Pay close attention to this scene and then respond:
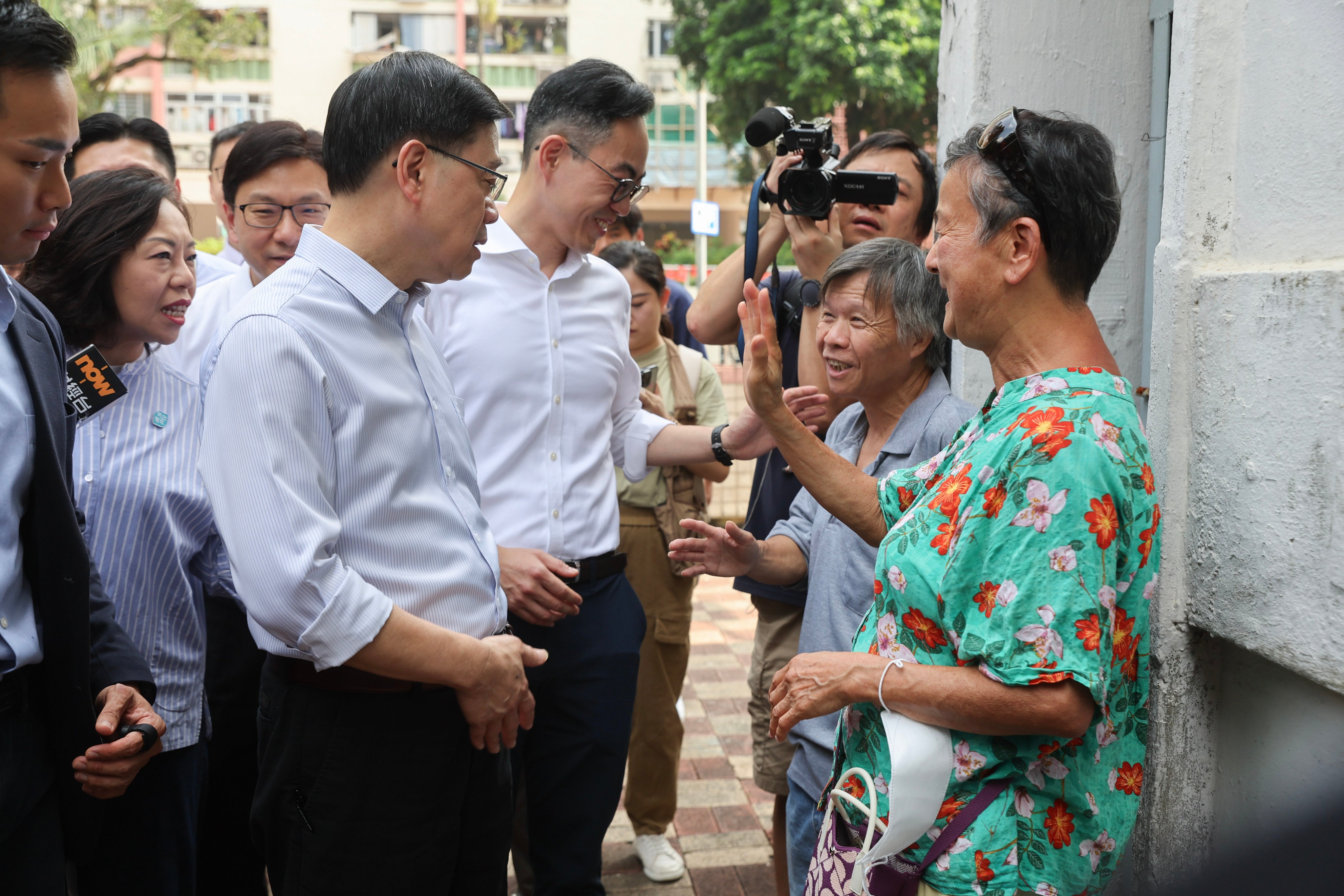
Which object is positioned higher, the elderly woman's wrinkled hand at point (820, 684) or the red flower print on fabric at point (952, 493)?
the red flower print on fabric at point (952, 493)

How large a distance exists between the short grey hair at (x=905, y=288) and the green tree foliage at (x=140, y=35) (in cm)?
1935

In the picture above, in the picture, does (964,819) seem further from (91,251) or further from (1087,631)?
(91,251)

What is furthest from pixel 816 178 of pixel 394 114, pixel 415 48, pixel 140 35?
pixel 415 48

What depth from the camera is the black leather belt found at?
2.52 metres

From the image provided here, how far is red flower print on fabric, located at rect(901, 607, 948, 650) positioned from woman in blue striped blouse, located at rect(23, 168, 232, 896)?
5.19ft

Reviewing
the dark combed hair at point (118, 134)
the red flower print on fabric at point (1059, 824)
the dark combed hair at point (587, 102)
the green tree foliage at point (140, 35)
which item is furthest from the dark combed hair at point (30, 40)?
the green tree foliage at point (140, 35)

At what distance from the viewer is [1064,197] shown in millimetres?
1537

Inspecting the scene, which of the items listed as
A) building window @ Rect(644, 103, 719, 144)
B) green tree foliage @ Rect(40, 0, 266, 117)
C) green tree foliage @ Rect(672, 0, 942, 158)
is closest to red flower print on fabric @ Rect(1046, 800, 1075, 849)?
green tree foliage @ Rect(672, 0, 942, 158)

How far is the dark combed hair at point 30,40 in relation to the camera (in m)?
1.44

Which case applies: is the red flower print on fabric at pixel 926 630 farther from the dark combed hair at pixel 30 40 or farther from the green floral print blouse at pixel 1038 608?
the dark combed hair at pixel 30 40

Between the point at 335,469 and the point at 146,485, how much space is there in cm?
74

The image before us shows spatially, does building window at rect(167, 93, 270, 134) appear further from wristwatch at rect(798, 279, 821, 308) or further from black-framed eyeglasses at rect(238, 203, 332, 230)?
wristwatch at rect(798, 279, 821, 308)

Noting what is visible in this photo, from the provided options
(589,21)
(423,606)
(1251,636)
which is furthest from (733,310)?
(589,21)

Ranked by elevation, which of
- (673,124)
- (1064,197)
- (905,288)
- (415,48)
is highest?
(415,48)
